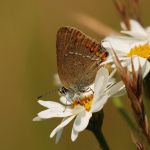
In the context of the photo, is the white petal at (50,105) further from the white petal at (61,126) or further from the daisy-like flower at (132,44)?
the daisy-like flower at (132,44)

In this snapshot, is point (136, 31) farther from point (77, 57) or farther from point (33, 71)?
point (33, 71)

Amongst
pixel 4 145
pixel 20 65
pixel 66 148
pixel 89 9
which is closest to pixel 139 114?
pixel 66 148

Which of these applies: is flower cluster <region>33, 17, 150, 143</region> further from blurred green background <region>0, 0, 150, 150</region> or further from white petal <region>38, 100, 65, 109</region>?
blurred green background <region>0, 0, 150, 150</region>

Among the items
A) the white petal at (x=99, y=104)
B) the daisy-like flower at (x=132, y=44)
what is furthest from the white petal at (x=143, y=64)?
the white petal at (x=99, y=104)

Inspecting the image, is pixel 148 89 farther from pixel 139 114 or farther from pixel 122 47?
pixel 139 114

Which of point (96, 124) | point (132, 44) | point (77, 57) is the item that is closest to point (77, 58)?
point (77, 57)

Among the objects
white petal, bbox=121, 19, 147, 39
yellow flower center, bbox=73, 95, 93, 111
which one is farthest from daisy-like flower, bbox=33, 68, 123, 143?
white petal, bbox=121, 19, 147, 39
